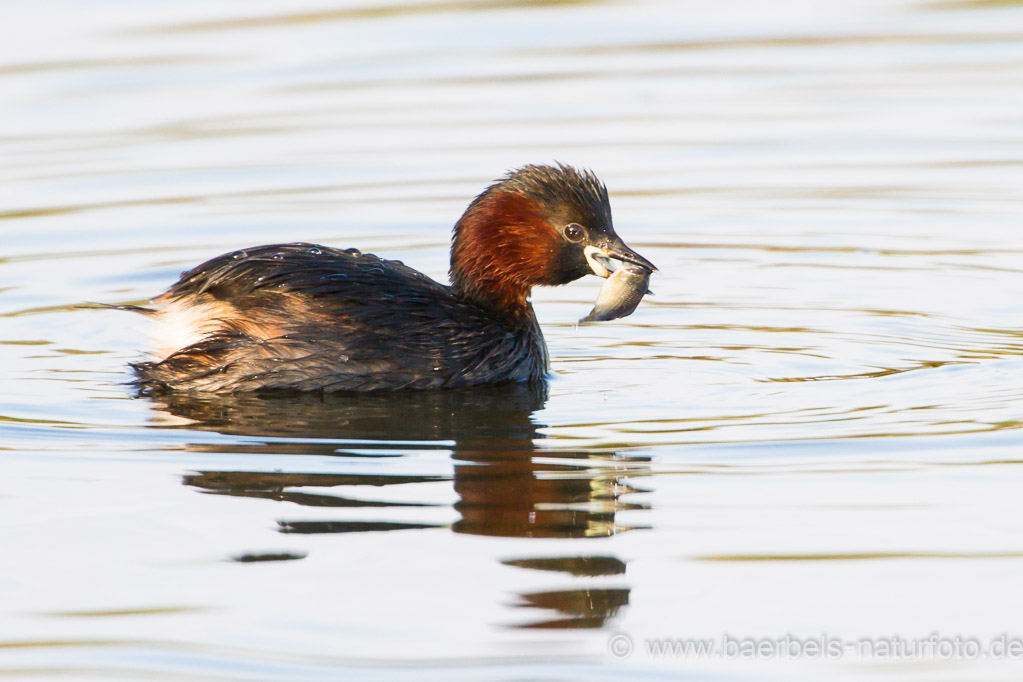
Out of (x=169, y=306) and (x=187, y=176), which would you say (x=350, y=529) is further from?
(x=187, y=176)

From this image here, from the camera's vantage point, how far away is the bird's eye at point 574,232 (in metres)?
7.41

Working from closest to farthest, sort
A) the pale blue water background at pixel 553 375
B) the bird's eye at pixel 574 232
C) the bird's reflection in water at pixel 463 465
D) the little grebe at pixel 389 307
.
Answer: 1. the pale blue water background at pixel 553 375
2. the bird's reflection in water at pixel 463 465
3. the little grebe at pixel 389 307
4. the bird's eye at pixel 574 232

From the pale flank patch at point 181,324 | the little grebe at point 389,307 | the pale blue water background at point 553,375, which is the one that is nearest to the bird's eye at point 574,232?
the little grebe at point 389,307

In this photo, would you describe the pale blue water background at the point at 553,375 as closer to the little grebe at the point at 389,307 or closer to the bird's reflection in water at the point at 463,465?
the bird's reflection in water at the point at 463,465

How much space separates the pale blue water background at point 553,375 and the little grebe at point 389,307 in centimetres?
20

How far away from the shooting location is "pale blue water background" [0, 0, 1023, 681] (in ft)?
15.0

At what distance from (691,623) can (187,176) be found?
25.6 ft

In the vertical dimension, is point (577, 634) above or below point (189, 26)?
below

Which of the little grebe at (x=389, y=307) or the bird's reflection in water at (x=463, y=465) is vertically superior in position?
the little grebe at (x=389, y=307)

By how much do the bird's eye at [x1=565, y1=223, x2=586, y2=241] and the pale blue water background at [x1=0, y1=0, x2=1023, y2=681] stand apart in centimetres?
58

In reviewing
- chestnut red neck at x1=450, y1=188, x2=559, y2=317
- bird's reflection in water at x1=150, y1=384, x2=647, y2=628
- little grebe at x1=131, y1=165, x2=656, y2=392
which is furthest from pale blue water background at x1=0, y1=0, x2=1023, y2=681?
chestnut red neck at x1=450, y1=188, x2=559, y2=317

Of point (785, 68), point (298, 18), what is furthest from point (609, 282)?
point (298, 18)

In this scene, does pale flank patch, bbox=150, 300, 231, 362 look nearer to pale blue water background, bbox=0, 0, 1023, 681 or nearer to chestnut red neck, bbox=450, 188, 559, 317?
pale blue water background, bbox=0, 0, 1023, 681

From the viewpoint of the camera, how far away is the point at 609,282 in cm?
724
